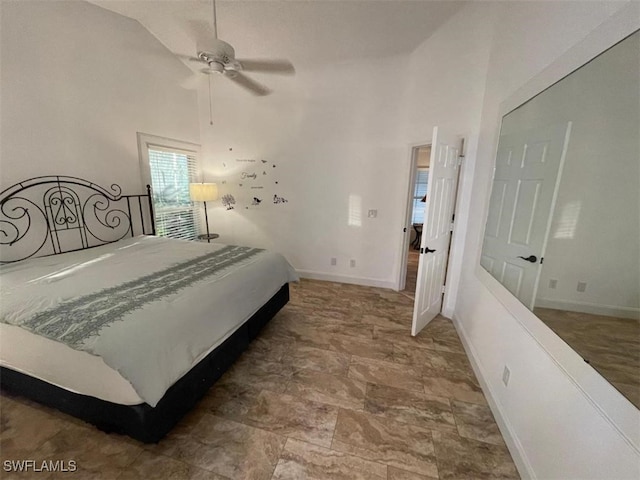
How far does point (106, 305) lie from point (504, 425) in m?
2.58

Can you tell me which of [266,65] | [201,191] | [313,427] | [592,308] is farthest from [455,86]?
[201,191]

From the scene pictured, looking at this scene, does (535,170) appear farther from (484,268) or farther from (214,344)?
(214,344)

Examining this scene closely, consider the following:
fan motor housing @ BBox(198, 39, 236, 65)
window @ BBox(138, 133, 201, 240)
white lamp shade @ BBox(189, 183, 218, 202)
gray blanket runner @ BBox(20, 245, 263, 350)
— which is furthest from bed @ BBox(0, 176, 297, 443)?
fan motor housing @ BBox(198, 39, 236, 65)

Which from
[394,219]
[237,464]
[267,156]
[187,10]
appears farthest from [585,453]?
[187,10]

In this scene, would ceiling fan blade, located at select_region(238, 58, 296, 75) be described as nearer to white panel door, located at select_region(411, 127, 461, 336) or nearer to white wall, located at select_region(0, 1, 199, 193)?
white wall, located at select_region(0, 1, 199, 193)

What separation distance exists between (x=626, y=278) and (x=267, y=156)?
12.7ft

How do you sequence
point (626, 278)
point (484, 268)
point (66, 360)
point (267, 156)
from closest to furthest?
point (626, 278) < point (66, 360) < point (484, 268) < point (267, 156)

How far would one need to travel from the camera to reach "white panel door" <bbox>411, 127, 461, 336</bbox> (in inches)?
92.1

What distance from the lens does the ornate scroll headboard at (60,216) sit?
225 centimetres

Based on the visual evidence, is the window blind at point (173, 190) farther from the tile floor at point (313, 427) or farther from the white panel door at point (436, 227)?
the white panel door at point (436, 227)

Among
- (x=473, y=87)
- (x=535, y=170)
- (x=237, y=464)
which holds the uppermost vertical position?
(x=473, y=87)

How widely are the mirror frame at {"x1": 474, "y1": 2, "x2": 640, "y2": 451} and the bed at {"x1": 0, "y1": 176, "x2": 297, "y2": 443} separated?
6.32 feet

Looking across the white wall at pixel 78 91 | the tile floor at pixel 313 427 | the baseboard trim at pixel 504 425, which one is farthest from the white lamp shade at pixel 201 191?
the baseboard trim at pixel 504 425

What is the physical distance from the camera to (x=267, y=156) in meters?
3.94
